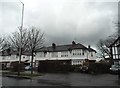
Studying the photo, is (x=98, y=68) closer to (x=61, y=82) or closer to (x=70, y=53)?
(x=61, y=82)

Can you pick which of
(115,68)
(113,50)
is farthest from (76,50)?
(115,68)

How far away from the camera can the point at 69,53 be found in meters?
53.8

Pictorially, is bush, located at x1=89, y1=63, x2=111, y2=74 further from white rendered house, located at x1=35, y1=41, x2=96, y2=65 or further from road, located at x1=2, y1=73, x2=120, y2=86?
white rendered house, located at x1=35, y1=41, x2=96, y2=65

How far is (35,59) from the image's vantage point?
60.2 meters

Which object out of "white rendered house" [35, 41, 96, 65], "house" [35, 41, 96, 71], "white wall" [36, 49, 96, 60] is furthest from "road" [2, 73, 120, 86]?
"white wall" [36, 49, 96, 60]

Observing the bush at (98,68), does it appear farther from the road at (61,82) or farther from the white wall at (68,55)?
the white wall at (68,55)

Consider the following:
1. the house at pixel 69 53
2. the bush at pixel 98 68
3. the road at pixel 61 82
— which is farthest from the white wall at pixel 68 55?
the road at pixel 61 82

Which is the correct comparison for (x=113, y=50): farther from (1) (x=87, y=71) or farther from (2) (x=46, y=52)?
(2) (x=46, y=52)

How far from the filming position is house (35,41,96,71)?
51562 mm

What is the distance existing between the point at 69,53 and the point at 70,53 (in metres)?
0.50

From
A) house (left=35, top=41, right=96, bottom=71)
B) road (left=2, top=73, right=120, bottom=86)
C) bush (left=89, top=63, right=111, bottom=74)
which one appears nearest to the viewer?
road (left=2, top=73, right=120, bottom=86)

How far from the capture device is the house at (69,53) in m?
51.6

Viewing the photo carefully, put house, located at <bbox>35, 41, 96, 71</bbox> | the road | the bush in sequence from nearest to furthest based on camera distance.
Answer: the road → the bush → house, located at <bbox>35, 41, 96, 71</bbox>

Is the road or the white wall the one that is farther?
the white wall
